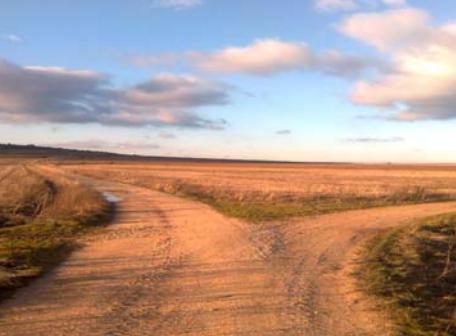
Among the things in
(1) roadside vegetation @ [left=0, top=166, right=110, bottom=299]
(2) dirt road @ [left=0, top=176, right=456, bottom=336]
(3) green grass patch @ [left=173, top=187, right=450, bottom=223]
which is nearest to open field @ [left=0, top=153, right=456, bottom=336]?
(2) dirt road @ [left=0, top=176, right=456, bottom=336]

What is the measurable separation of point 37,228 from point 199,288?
10842mm

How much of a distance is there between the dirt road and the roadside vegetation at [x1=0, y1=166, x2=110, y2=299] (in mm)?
525

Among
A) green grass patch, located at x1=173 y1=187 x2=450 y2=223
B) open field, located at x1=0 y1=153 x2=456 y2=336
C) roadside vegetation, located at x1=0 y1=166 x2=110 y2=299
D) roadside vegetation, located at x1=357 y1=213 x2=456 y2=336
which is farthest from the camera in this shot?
green grass patch, located at x1=173 y1=187 x2=450 y2=223

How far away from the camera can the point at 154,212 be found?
2605 centimetres

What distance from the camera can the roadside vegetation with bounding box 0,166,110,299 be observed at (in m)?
12.9

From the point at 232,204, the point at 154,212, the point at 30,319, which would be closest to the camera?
the point at 30,319

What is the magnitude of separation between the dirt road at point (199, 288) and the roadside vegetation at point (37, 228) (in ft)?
1.72

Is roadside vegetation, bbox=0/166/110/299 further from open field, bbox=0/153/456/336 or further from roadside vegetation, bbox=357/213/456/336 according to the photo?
roadside vegetation, bbox=357/213/456/336

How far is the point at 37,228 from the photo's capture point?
2042 cm

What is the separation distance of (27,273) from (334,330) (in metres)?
6.38

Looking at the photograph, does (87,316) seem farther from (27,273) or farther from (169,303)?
(27,273)

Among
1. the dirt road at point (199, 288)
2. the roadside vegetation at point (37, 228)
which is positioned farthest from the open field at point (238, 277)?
the roadside vegetation at point (37, 228)

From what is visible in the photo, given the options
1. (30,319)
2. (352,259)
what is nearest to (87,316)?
(30,319)

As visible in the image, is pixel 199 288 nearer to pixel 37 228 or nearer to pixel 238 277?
pixel 238 277
